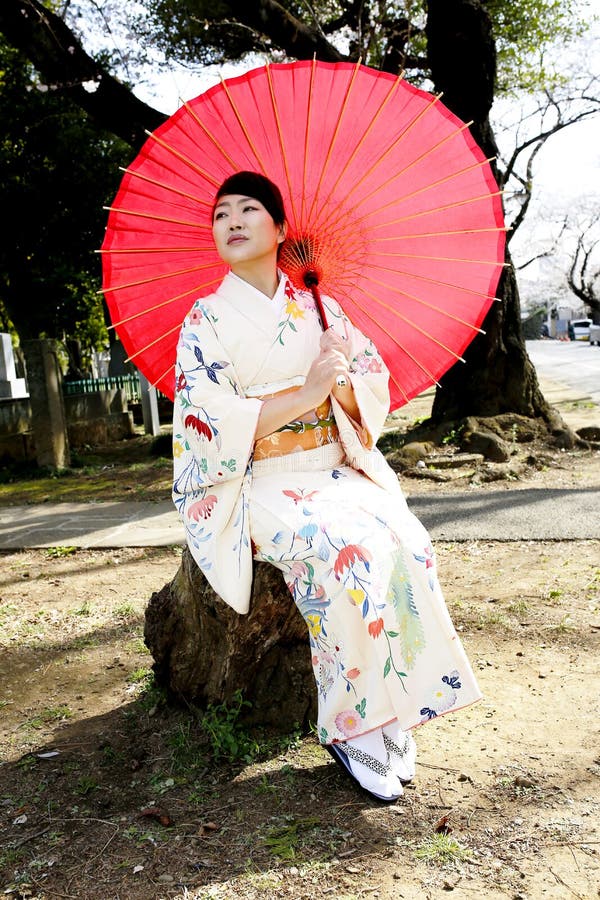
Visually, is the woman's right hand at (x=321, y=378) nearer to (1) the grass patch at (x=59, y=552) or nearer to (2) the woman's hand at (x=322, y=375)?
(2) the woman's hand at (x=322, y=375)

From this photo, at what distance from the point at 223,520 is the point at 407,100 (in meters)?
1.73

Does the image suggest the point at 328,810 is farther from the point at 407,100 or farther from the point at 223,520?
the point at 407,100

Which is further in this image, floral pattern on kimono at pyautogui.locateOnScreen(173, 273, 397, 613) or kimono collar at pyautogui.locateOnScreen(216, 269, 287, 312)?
kimono collar at pyautogui.locateOnScreen(216, 269, 287, 312)

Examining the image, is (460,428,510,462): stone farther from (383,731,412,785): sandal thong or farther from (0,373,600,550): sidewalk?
(383,731,412,785): sandal thong

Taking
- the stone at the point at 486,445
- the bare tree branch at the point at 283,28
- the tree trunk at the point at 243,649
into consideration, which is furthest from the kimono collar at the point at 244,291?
the bare tree branch at the point at 283,28

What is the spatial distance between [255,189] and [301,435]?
872 mm

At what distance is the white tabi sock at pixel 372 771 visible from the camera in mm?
2416

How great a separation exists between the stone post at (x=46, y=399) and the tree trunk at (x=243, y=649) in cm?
740

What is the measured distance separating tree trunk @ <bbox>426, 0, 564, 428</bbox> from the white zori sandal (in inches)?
255

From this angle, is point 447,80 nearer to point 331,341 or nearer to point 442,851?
point 331,341

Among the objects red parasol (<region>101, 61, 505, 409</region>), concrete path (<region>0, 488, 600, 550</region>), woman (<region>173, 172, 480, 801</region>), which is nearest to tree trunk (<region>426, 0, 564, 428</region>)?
concrete path (<region>0, 488, 600, 550</region>)

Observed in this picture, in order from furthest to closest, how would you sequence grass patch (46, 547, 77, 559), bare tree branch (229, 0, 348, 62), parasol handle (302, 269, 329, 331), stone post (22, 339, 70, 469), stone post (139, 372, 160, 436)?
stone post (139, 372, 160, 436) < stone post (22, 339, 70, 469) < bare tree branch (229, 0, 348, 62) < grass patch (46, 547, 77, 559) < parasol handle (302, 269, 329, 331)

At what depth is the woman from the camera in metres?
2.42

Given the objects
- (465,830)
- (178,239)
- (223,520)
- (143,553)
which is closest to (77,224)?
(143,553)
